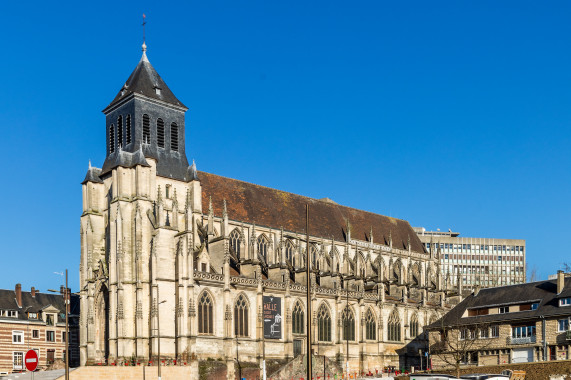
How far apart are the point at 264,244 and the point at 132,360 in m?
18.5

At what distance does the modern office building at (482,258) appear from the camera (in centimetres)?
13188

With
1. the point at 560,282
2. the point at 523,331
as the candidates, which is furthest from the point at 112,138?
the point at 560,282

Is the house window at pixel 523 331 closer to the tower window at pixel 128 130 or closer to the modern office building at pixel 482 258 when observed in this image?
the tower window at pixel 128 130

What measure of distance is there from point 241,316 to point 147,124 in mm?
18787

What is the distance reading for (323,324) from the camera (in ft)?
220

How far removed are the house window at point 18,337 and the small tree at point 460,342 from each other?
130 feet

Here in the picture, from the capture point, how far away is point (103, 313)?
6091cm

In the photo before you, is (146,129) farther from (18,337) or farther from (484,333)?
(484,333)

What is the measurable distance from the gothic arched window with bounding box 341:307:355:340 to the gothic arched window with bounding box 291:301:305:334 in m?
5.38

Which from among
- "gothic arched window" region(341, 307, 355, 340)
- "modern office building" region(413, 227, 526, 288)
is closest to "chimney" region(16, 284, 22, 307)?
"gothic arched window" region(341, 307, 355, 340)

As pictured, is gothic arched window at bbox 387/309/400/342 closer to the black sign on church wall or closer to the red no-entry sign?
the black sign on church wall

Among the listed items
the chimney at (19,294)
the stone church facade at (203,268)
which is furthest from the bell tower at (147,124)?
the chimney at (19,294)

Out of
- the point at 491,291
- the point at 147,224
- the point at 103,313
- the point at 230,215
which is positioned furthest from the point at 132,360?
the point at 491,291

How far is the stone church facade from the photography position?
2244 inches
